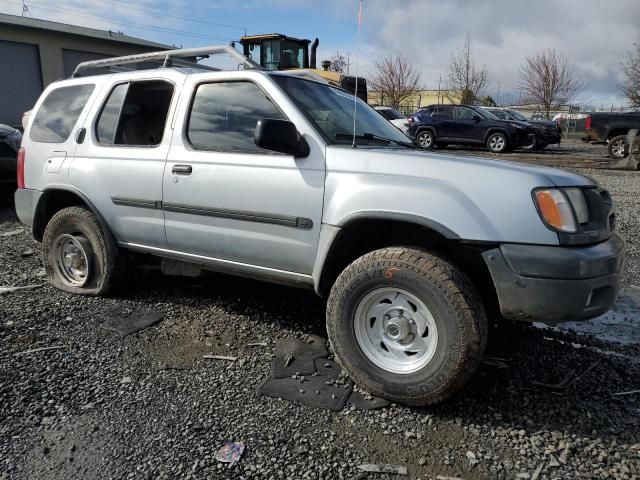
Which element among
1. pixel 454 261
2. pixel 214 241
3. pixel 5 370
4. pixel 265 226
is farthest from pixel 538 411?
pixel 5 370

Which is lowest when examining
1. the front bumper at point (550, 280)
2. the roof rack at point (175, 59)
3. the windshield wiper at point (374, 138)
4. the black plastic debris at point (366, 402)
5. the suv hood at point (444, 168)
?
the black plastic debris at point (366, 402)

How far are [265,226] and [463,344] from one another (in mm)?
1420

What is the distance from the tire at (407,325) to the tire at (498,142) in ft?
57.9

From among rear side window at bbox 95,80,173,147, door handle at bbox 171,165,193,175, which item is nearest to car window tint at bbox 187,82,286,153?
door handle at bbox 171,165,193,175

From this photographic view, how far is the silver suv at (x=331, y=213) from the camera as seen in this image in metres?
2.64

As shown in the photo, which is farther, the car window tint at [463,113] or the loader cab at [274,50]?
the car window tint at [463,113]

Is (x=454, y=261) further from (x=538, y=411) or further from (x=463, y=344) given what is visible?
(x=538, y=411)

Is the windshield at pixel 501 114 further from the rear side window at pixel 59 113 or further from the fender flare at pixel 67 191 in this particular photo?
the fender flare at pixel 67 191

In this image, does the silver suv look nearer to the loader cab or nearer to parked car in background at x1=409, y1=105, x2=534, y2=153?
the loader cab

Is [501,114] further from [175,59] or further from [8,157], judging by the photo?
[175,59]

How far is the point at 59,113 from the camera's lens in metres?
4.61

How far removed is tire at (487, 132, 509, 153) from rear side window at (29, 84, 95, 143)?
17.0 metres

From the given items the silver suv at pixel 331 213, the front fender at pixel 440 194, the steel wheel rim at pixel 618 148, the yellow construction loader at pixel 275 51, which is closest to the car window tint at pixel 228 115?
the silver suv at pixel 331 213

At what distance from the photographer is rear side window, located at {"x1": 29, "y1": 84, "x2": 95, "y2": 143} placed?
4469 mm
